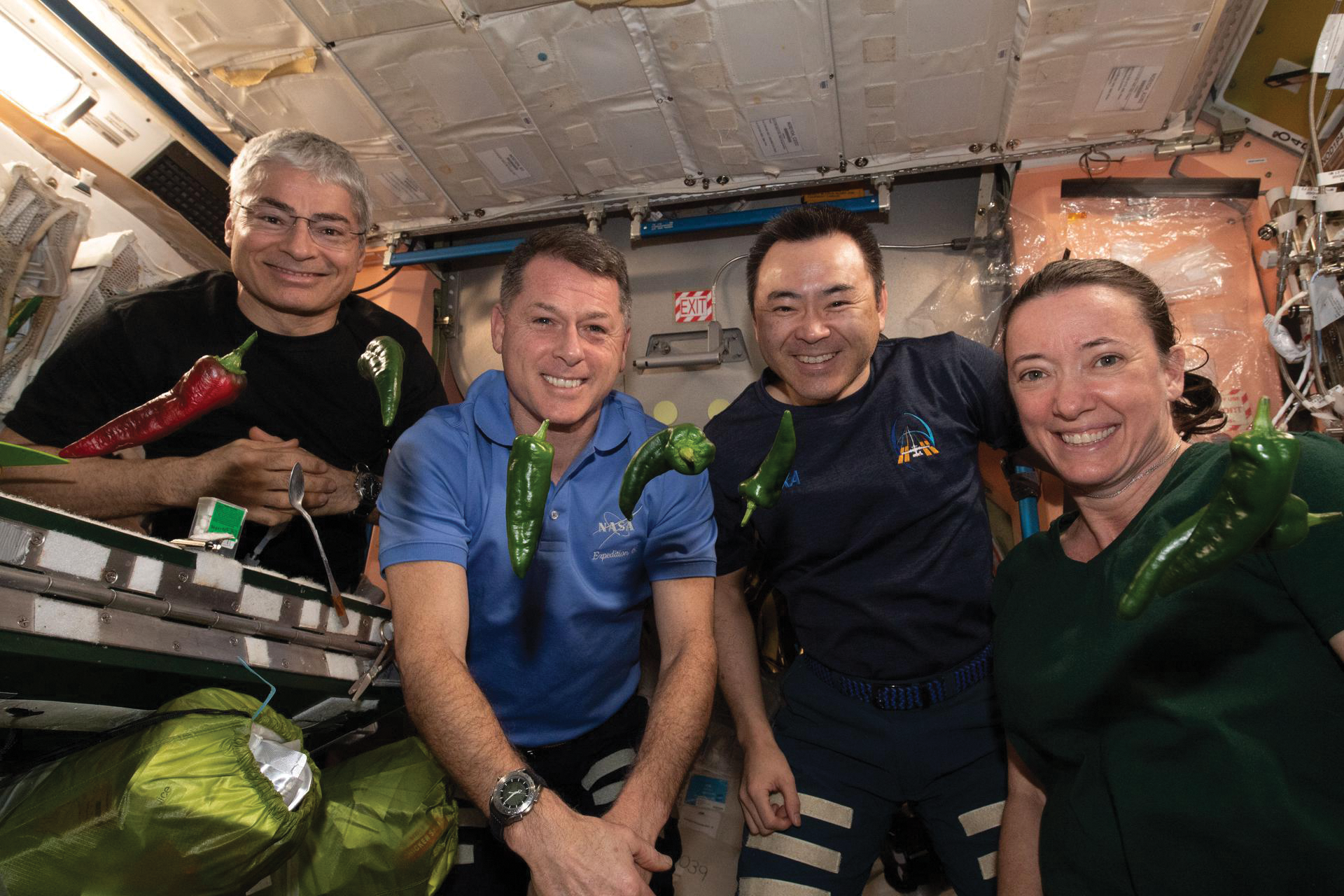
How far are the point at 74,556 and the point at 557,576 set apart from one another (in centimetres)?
100

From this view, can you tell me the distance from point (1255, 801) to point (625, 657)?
143cm

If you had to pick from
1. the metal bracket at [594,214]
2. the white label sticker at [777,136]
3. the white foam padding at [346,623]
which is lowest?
the white foam padding at [346,623]

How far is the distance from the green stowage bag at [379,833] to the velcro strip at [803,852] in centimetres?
83

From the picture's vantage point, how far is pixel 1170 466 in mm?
1503

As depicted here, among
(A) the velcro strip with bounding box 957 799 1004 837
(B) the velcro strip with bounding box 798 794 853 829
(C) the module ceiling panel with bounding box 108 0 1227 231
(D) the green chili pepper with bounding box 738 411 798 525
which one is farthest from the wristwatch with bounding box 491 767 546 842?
(C) the module ceiling panel with bounding box 108 0 1227 231

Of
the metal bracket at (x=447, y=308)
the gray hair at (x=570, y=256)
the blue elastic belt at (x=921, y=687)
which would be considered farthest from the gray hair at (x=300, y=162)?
the blue elastic belt at (x=921, y=687)

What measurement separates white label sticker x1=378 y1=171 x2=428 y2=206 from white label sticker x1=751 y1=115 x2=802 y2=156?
5.58ft

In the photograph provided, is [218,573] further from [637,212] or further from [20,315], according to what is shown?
[637,212]

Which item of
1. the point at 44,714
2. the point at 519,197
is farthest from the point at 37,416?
the point at 519,197

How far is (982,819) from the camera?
2041mm

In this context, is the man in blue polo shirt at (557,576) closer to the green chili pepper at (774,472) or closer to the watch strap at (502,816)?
the watch strap at (502,816)

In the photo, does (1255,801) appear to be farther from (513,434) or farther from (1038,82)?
(1038,82)

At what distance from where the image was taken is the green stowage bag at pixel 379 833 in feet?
5.73

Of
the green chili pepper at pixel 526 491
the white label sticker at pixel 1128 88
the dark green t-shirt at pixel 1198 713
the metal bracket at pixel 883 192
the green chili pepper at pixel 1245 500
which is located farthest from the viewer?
the metal bracket at pixel 883 192
